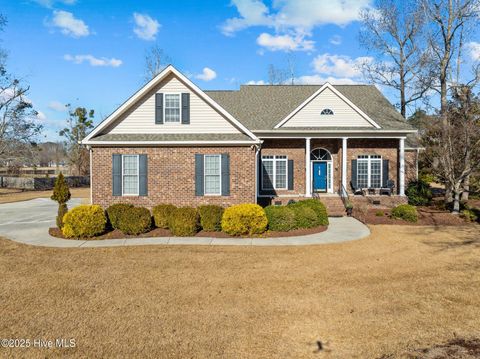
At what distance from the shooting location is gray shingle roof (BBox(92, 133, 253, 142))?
15.4 meters

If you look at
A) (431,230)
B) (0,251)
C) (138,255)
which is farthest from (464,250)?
(0,251)

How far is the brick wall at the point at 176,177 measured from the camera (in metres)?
15.5

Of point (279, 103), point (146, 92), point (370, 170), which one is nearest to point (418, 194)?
point (370, 170)

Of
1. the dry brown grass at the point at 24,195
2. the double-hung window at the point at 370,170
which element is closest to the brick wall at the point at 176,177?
the double-hung window at the point at 370,170

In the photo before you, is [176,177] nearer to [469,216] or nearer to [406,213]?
[406,213]

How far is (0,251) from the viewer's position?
35.7ft

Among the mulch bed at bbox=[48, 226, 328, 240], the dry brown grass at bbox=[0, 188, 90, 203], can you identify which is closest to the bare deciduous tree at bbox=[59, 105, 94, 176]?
the dry brown grass at bbox=[0, 188, 90, 203]

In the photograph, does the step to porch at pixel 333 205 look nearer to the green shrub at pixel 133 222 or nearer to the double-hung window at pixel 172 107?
the double-hung window at pixel 172 107

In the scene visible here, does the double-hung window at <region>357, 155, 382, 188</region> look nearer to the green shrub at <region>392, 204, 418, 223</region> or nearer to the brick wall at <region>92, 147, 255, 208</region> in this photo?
the green shrub at <region>392, 204, 418, 223</region>

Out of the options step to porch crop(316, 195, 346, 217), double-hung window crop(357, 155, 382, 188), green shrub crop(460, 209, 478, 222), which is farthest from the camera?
double-hung window crop(357, 155, 382, 188)

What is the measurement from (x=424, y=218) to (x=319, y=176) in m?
6.66

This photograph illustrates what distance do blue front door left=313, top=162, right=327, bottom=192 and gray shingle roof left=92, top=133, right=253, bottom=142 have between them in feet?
25.2

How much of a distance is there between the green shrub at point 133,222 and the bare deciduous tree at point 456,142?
15.9m

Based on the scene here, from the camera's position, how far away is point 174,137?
51.3 ft
